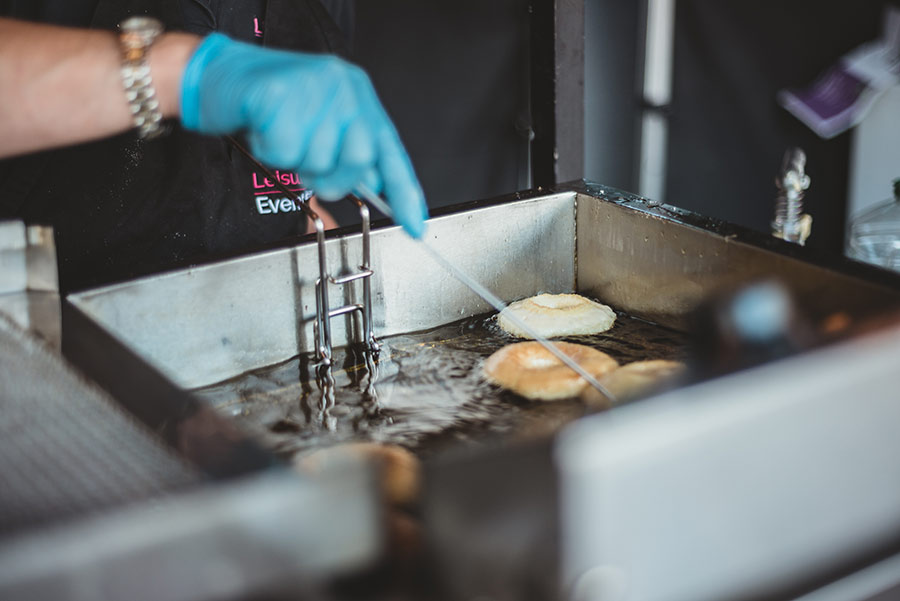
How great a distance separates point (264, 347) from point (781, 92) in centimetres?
293

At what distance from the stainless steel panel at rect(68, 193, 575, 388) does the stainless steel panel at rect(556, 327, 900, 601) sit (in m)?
0.82

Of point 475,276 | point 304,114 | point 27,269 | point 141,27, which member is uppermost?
point 141,27

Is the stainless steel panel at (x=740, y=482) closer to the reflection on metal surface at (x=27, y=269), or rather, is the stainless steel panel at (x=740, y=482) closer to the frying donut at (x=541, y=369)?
the frying donut at (x=541, y=369)

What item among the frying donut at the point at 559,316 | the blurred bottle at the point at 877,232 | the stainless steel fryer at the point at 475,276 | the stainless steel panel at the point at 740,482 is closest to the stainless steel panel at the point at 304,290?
the stainless steel fryer at the point at 475,276

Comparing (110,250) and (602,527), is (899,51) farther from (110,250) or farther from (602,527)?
(602,527)

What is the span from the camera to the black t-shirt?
5.58ft

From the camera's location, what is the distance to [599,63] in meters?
3.41

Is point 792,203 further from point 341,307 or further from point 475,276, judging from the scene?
point 341,307

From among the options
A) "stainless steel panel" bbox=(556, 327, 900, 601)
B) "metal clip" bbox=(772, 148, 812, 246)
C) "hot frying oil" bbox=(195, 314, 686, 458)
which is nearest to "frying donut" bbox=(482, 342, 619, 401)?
"hot frying oil" bbox=(195, 314, 686, 458)

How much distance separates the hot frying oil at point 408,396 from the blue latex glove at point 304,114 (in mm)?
317

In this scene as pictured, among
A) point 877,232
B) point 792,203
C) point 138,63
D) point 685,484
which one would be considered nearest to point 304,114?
point 138,63

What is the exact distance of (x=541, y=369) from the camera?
145 cm

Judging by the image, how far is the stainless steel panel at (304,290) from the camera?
137 centimetres

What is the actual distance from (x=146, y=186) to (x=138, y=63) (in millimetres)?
617
